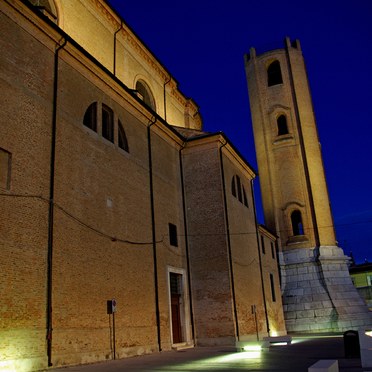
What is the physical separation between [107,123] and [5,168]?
5518mm

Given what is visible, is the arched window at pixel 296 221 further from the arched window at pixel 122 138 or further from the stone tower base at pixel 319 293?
the arched window at pixel 122 138

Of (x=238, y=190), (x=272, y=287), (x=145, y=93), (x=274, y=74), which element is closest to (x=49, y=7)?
(x=145, y=93)

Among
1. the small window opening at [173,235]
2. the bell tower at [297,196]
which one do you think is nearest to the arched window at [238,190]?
the small window opening at [173,235]

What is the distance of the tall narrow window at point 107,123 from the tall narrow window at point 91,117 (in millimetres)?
689

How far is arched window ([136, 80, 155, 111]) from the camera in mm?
22336

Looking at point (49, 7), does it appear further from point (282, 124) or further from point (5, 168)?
point (282, 124)

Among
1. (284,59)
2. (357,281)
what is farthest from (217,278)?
(357,281)

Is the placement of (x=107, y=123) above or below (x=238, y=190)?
above

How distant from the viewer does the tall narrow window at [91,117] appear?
1467cm

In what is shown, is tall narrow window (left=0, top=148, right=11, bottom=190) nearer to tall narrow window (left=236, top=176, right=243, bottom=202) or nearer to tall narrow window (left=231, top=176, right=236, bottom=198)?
tall narrow window (left=231, top=176, right=236, bottom=198)

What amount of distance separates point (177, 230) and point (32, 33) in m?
9.65

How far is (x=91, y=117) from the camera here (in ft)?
48.8

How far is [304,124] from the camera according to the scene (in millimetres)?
32094

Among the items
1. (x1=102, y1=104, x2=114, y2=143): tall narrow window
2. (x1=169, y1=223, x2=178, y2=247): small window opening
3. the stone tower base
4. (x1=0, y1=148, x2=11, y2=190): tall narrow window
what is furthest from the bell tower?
(x1=0, y1=148, x2=11, y2=190): tall narrow window
